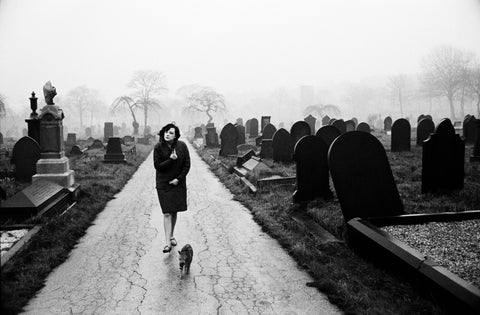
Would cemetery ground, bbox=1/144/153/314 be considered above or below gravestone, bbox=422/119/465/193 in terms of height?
below

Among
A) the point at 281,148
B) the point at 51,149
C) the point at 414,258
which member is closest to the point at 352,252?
the point at 414,258

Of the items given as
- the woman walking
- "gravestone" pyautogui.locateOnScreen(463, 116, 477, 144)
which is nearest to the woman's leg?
the woman walking

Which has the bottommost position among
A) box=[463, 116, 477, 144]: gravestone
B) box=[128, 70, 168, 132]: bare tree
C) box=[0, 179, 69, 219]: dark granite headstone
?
box=[0, 179, 69, 219]: dark granite headstone

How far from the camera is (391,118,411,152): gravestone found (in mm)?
16125

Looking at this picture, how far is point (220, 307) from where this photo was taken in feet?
12.2

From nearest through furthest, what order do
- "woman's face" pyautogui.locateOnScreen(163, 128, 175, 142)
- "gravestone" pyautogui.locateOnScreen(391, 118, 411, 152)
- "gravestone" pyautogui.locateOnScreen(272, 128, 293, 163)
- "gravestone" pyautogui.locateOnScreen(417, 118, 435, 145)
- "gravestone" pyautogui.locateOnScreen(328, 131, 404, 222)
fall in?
"woman's face" pyautogui.locateOnScreen(163, 128, 175, 142) → "gravestone" pyautogui.locateOnScreen(328, 131, 404, 222) → "gravestone" pyautogui.locateOnScreen(272, 128, 293, 163) → "gravestone" pyautogui.locateOnScreen(391, 118, 411, 152) → "gravestone" pyautogui.locateOnScreen(417, 118, 435, 145)

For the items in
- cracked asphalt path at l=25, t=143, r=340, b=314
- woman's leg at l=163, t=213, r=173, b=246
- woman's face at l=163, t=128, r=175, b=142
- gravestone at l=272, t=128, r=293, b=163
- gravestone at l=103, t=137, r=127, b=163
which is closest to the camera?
cracked asphalt path at l=25, t=143, r=340, b=314

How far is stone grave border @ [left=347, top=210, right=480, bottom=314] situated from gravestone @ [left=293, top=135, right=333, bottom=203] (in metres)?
2.40

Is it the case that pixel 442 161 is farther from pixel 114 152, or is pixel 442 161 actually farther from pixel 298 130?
pixel 114 152

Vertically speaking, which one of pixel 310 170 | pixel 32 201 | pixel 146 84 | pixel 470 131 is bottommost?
pixel 32 201

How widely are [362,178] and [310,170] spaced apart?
1.95 metres

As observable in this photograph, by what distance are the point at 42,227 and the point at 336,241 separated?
441cm

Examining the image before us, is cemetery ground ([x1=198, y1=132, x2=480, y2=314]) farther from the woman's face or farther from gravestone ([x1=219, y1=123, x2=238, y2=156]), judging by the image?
gravestone ([x1=219, y1=123, x2=238, y2=156])

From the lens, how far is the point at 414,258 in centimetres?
380
